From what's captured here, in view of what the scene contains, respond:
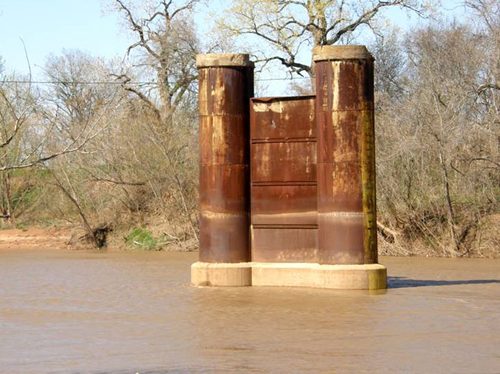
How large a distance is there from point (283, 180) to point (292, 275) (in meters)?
1.90

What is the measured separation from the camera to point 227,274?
2123 cm

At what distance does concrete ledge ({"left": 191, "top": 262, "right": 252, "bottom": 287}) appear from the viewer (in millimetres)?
21219

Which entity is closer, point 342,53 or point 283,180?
point 342,53

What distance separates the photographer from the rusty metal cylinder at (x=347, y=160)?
66.7ft

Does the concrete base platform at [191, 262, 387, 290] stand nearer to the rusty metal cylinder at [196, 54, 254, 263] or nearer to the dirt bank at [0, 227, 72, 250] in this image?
the rusty metal cylinder at [196, 54, 254, 263]

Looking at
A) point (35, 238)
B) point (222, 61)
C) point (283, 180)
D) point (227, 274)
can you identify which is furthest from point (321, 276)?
point (35, 238)

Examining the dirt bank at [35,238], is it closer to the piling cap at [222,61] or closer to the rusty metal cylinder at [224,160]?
the rusty metal cylinder at [224,160]

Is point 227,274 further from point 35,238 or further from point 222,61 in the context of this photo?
point 35,238

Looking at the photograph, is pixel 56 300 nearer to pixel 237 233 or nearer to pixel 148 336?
pixel 237 233

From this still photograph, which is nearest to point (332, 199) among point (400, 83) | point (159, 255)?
point (159, 255)

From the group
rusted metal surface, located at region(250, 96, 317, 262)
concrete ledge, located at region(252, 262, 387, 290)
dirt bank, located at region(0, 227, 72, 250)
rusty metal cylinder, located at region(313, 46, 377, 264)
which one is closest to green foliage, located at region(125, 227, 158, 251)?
dirt bank, located at region(0, 227, 72, 250)

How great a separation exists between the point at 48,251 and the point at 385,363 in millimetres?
26562

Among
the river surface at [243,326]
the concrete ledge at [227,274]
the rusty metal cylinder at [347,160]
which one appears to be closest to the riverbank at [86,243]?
the river surface at [243,326]

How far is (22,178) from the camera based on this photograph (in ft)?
148
